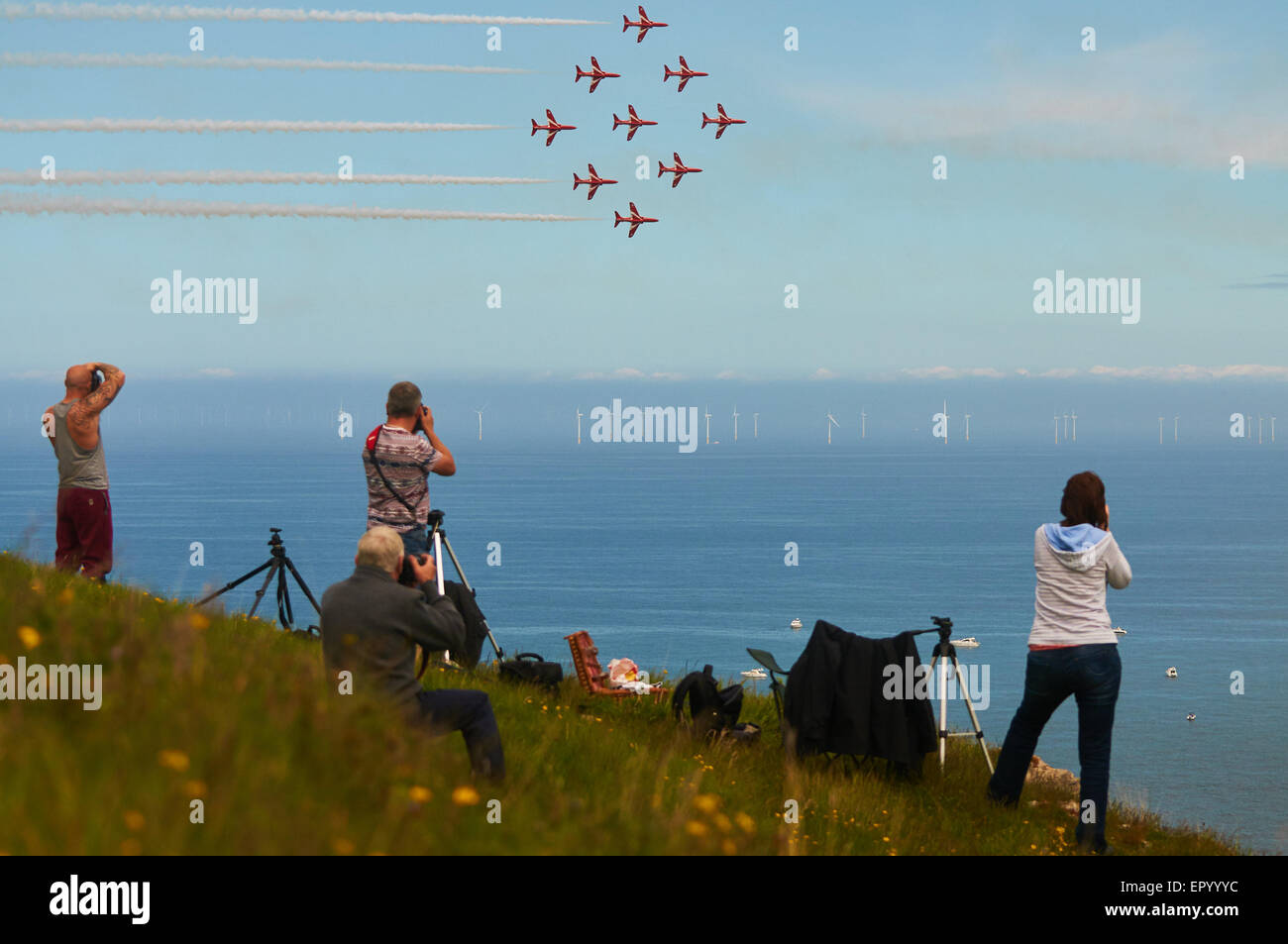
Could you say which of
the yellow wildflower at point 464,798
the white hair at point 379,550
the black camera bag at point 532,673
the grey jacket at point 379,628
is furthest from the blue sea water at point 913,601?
the yellow wildflower at point 464,798

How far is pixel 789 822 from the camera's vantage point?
7.51m

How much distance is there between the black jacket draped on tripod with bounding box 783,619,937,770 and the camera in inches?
382

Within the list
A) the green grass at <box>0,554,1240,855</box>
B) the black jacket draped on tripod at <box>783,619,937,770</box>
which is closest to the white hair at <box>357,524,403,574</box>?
the green grass at <box>0,554,1240,855</box>

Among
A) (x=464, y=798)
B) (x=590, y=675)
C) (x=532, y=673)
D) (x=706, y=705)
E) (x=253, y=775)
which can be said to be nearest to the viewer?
(x=253, y=775)

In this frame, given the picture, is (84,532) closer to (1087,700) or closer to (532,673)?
(532,673)

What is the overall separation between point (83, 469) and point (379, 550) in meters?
6.10

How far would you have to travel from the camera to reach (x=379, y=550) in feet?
20.7

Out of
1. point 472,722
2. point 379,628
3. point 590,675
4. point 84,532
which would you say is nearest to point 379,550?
point 379,628

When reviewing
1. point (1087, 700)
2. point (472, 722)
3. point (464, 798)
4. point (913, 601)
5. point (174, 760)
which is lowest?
point (913, 601)

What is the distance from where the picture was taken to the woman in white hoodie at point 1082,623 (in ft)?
26.7

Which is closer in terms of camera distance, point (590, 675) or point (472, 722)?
point (472, 722)

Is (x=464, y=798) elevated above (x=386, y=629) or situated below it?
below

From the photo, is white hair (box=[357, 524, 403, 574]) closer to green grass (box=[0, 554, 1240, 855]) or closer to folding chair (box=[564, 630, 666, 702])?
green grass (box=[0, 554, 1240, 855])
